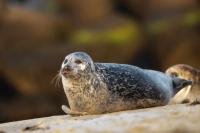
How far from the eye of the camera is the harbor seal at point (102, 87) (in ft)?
17.8

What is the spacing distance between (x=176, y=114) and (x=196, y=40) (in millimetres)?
12698

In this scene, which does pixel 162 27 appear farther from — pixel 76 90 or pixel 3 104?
pixel 76 90

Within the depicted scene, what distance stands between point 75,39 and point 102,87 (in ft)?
39.8

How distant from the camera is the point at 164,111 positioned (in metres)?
4.66

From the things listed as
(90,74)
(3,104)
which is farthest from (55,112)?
(90,74)

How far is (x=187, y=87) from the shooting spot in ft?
21.2

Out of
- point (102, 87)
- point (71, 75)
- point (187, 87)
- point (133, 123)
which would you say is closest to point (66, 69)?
point (71, 75)

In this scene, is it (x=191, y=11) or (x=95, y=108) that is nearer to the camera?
(x=95, y=108)

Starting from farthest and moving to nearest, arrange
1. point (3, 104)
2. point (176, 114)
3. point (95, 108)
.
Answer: point (3, 104)
point (95, 108)
point (176, 114)

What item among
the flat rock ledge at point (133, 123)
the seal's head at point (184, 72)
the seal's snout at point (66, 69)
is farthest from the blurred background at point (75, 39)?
the flat rock ledge at point (133, 123)

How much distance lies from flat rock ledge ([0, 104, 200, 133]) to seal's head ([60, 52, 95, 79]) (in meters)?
0.46

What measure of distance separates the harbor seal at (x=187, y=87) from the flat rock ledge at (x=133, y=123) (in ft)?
3.88

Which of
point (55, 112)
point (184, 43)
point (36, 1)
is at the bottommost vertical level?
point (55, 112)

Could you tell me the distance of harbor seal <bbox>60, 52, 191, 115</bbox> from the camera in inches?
214
